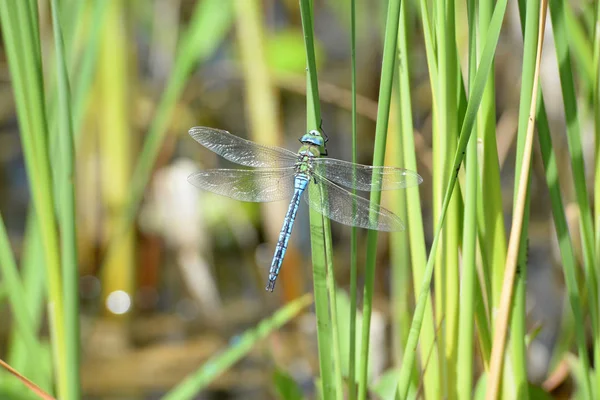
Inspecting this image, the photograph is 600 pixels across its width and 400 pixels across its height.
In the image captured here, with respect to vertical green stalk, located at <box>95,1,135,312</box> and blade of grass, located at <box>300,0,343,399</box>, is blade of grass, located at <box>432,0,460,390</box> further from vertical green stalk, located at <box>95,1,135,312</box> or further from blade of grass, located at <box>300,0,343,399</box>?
vertical green stalk, located at <box>95,1,135,312</box>

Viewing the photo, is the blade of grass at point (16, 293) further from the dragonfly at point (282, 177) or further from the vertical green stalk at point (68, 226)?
the dragonfly at point (282, 177)

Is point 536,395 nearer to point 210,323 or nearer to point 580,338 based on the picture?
point 580,338

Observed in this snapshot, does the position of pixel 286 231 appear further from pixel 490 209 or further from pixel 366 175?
pixel 490 209

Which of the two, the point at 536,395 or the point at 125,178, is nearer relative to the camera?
the point at 536,395

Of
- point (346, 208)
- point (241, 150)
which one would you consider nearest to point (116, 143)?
point (241, 150)

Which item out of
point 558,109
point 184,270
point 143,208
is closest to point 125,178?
point 143,208

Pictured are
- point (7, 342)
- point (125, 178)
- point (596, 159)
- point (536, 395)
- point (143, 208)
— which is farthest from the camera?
point (143, 208)
